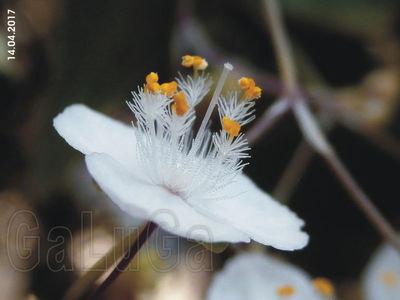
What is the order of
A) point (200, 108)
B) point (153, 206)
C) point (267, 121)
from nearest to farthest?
1. point (153, 206)
2. point (267, 121)
3. point (200, 108)

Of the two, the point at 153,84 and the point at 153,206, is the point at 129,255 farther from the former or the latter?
the point at 153,84

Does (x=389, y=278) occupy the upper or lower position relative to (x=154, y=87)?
lower

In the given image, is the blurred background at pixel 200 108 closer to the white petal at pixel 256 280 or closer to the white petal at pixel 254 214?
the white petal at pixel 256 280

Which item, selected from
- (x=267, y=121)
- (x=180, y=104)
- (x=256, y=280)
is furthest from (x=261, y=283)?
(x=180, y=104)

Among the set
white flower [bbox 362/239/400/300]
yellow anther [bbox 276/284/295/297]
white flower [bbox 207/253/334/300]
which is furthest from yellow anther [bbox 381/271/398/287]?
yellow anther [bbox 276/284/295/297]

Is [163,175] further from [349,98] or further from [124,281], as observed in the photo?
[349,98]

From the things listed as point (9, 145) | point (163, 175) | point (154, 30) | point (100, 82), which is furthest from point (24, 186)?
point (163, 175)
